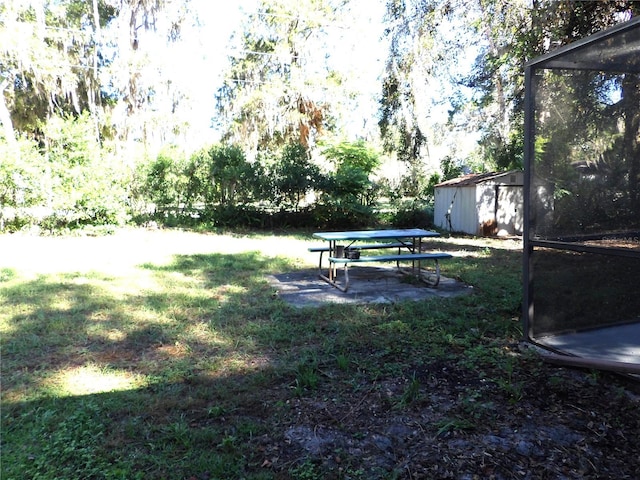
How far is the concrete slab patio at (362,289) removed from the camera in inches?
223

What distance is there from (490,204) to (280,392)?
12.8 metres

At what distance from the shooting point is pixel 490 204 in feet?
47.2

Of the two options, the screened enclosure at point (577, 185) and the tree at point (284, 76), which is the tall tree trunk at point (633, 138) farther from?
the tree at point (284, 76)

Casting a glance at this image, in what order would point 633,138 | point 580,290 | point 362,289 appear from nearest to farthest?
point 633,138 < point 580,290 < point 362,289

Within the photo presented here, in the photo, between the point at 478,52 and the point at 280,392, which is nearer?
the point at 280,392

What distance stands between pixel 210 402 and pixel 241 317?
190cm

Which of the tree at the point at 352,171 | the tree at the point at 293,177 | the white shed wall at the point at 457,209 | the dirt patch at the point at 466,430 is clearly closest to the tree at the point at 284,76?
the tree at the point at 352,171

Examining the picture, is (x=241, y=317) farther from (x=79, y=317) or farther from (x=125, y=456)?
(x=125, y=456)

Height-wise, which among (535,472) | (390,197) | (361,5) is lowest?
(535,472)

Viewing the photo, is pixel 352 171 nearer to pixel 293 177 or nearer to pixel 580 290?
pixel 293 177

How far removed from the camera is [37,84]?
1823cm

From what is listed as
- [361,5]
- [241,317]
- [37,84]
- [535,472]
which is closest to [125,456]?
[535,472]

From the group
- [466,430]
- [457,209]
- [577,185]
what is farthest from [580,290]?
[457,209]

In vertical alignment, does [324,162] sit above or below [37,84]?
below
